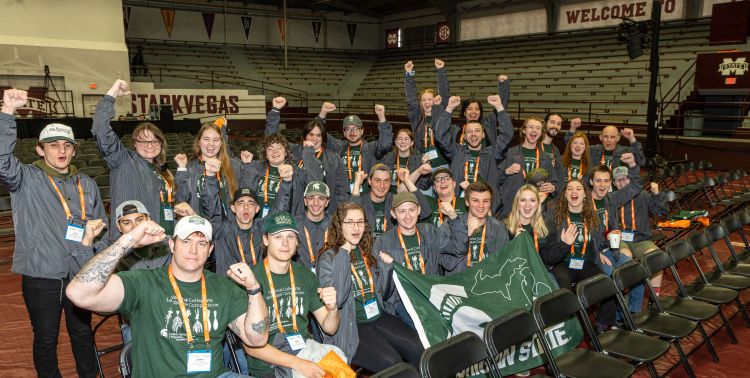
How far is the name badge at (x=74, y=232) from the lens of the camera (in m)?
3.21

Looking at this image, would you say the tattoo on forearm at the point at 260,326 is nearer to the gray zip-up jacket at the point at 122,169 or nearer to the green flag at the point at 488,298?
the green flag at the point at 488,298

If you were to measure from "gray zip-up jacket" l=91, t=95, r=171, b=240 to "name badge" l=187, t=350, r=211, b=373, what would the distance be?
1.71m

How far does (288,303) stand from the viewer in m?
2.98

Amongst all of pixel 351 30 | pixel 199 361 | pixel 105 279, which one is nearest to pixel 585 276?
pixel 199 361

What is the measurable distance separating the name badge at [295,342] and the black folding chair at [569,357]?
4.76ft

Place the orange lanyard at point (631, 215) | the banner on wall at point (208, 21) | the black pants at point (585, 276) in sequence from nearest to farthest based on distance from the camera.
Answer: the black pants at point (585, 276), the orange lanyard at point (631, 215), the banner on wall at point (208, 21)

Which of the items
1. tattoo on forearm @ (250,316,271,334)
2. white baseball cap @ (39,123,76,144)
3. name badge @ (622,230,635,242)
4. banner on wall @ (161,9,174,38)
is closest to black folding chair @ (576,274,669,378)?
name badge @ (622,230,635,242)

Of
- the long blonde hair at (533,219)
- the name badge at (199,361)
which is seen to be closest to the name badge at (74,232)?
the name badge at (199,361)

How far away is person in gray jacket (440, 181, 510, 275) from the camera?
3.90 m

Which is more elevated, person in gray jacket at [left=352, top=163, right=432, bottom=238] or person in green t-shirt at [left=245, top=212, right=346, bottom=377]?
person in gray jacket at [left=352, top=163, right=432, bottom=238]

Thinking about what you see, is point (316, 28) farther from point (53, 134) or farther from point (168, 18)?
point (53, 134)

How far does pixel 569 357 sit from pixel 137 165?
349 centimetres

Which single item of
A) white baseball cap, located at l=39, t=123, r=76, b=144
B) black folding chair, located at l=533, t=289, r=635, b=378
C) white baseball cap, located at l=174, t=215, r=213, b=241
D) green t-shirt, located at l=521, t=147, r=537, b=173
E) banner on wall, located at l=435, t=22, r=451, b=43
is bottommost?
black folding chair, located at l=533, t=289, r=635, b=378

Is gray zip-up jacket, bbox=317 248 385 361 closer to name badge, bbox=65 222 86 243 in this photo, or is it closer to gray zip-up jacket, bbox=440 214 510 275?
gray zip-up jacket, bbox=440 214 510 275
